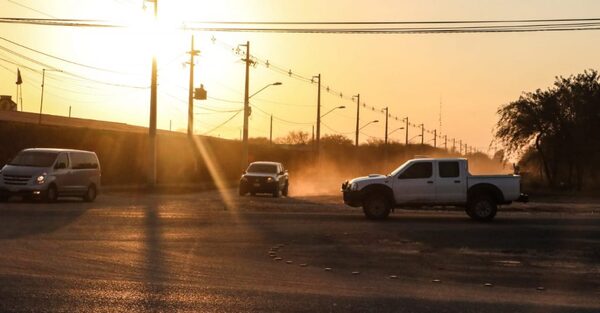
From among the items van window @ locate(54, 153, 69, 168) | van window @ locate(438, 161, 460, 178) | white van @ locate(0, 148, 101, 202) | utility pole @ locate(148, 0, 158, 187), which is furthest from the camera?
utility pole @ locate(148, 0, 158, 187)

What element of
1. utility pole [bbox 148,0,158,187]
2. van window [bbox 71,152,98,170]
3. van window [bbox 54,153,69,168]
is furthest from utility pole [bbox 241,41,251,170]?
van window [bbox 54,153,69,168]

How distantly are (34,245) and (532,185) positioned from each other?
56101mm

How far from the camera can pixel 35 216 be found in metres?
25.9

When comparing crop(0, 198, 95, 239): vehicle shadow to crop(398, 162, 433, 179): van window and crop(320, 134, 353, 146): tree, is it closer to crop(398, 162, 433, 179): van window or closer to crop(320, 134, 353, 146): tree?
crop(398, 162, 433, 179): van window

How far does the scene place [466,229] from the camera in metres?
24.9

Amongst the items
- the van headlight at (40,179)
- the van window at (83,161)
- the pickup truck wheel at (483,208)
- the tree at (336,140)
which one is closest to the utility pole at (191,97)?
the van window at (83,161)

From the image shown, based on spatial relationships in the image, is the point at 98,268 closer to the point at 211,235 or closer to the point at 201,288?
the point at 201,288

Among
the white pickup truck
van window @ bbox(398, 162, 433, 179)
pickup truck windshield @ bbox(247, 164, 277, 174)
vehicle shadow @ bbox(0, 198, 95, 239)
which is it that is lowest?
vehicle shadow @ bbox(0, 198, 95, 239)

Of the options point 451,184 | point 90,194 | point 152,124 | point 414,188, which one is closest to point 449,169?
point 451,184

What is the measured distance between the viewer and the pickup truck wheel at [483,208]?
2786 centimetres

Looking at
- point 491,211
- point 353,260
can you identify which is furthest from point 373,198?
point 353,260

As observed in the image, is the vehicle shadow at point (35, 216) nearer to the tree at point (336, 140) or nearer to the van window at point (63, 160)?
the van window at point (63, 160)

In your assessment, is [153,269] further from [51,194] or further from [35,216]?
[51,194]

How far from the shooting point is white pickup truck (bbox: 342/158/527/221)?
91.5 feet
